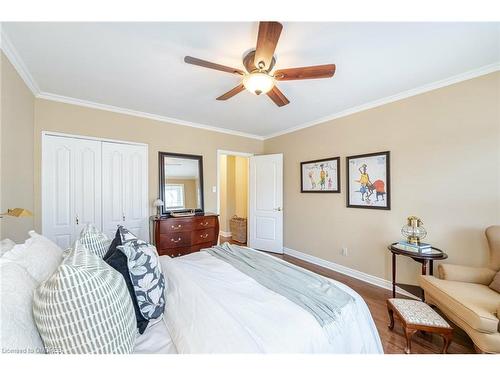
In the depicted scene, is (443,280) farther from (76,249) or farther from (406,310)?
(76,249)

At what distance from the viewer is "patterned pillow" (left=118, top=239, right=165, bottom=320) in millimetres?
1052

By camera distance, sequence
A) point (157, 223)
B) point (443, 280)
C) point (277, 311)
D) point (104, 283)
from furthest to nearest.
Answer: point (157, 223), point (443, 280), point (277, 311), point (104, 283)

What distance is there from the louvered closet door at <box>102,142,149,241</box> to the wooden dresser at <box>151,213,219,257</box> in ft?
0.84

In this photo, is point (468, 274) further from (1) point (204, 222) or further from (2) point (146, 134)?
(2) point (146, 134)

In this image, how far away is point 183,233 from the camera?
310cm

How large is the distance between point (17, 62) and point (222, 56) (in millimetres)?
1861

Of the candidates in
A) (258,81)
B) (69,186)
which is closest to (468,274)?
(258,81)

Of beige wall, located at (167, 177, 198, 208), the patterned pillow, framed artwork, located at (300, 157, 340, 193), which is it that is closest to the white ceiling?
framed artwork, located at (300, 157, 340, 193)

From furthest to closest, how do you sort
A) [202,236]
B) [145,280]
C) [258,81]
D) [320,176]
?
[320,176] → [202,236] → [258,81] → [145,280]

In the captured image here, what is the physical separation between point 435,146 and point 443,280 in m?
1.42

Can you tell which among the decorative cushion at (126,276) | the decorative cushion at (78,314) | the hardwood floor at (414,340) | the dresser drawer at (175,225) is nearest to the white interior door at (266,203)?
the dresser drawer at (175,225)

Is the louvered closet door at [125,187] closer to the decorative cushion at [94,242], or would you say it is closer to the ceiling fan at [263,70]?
the decorative cushion at [94,242]
